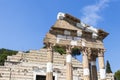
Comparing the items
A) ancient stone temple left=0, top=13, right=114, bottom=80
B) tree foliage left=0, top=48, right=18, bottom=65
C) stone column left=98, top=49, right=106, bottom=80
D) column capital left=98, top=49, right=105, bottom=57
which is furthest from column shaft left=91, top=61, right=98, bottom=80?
tree foliage left=0, top=48, right=18, bottom=65

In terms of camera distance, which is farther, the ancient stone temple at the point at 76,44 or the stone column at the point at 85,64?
the stone column at the point at 85,64

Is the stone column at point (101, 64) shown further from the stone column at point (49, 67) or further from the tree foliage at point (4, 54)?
the tree foliage at point (4, 54)

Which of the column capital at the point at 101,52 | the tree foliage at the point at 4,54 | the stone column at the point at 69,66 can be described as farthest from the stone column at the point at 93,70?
the tree foliage at the point at 4,54

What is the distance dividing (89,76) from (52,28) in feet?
13.1

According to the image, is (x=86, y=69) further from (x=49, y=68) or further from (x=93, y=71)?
(x=49, y=68)

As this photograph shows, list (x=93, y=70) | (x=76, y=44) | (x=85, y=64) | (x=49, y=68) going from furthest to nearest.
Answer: (x=93, y=70) → (x=76, y=44) → (x=85, y=64) → (x=49, y=68)

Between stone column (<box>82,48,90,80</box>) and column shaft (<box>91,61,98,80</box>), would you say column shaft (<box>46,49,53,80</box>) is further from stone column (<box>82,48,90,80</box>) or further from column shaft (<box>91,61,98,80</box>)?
column shaft (<box>91,61,98,80</box>)

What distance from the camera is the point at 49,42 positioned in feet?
56.0

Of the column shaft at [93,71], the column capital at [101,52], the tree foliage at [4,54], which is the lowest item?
the column shaft at [93,71]

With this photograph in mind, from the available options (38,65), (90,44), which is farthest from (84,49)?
(38,65)

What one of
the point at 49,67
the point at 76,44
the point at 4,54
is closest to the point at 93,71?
the point at 76,44

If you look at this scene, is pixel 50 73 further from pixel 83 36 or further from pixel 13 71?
pixel 13 71

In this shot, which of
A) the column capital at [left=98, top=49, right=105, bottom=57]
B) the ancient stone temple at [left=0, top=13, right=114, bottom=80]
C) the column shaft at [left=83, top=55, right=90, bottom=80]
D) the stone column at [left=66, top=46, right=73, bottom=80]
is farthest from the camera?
the column capital at [left=98, top=49, right=105, bottom=57]

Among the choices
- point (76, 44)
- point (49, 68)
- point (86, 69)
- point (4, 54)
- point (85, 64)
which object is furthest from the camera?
point (4, 54)
